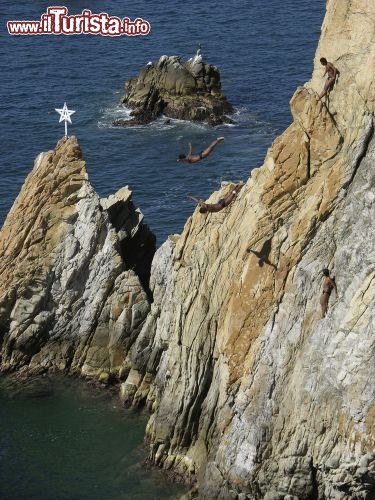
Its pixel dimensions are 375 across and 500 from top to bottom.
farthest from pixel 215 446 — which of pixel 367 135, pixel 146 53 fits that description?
pixel 146 53

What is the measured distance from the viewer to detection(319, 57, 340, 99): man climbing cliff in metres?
44.1

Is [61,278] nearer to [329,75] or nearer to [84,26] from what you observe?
[329,75]

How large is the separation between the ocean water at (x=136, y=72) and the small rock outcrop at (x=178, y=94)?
4.76 feet

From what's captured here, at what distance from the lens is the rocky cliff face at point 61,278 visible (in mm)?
58625

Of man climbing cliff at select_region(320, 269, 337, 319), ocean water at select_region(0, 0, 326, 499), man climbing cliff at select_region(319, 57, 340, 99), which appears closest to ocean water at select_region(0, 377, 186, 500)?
ocean water at select_region(0, 0, 326, 499)

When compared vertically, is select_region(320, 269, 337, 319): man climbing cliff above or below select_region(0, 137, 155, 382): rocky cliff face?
above

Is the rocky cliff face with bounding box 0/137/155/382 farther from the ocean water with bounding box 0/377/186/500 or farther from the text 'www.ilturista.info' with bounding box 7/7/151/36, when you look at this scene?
the text 'www.ilturista.info' with bounding box 7/7/151/36

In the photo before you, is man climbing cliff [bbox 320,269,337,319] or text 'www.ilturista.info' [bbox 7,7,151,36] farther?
text 'www.ilturista.info' [bbox 7,7,151,36]

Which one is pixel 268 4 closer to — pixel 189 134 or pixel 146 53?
pixel 146 53

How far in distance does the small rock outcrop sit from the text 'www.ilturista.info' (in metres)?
24.0

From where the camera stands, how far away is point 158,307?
56.8 meters

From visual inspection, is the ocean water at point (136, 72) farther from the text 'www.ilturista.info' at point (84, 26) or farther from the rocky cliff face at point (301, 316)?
the rocky cliff face at point (301, 316)

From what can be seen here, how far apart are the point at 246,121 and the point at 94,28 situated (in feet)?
124

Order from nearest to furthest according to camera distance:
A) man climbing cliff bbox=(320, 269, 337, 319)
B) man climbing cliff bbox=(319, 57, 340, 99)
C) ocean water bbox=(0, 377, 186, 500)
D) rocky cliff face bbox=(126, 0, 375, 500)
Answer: rocky cliff face bbox=(126, 0, 375, 500)
man climbing cliff bbox=(320, 269, 337, 319)
man climbing cliff bbox=(319, 57, 340, 99)
ocean water bbox=(0, 377, 186, 500)
